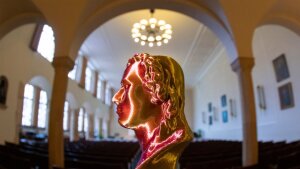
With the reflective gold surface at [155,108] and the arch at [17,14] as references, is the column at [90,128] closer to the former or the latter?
the arch at [17,14]

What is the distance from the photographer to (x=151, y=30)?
12680mm

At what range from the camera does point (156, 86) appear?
0.84 meters

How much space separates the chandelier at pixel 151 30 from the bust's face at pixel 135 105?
37.5 feet

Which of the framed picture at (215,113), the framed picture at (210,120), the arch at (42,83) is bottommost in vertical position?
the framed picture at (210,120)

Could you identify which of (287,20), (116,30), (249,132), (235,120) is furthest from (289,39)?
(116,30)

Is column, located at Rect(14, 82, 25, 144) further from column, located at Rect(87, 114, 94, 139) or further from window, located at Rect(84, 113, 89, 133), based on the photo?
column, located at Rect(87, 114, 94, 139)

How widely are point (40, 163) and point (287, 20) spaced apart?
7601mm

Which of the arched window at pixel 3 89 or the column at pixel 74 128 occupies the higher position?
the arched window at pixel 3 89

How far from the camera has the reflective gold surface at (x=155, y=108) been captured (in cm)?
84

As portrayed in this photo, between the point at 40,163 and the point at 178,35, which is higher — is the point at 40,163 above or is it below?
below

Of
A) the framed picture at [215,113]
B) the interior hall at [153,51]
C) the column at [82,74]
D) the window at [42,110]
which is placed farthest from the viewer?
the column at [82,74]

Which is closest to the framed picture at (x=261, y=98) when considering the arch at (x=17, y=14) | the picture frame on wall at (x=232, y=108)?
the picture frame on wall at (x=232, y=108)

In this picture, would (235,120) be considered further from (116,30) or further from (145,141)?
(145,141)

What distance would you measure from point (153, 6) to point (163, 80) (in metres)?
7.29
